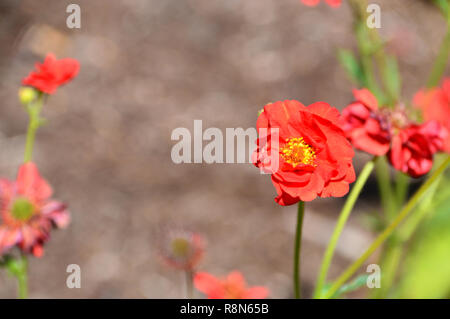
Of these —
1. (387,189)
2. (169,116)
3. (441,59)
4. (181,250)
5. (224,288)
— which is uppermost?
(169,116)

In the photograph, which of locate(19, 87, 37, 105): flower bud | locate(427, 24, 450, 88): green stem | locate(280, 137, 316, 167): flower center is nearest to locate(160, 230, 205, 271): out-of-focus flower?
locate(19, 87, 37, 105): flower bud

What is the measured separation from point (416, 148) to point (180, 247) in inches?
29.4

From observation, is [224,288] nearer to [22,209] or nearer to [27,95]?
[22,209]

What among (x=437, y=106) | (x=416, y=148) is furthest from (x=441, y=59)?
(x=416, y=148)

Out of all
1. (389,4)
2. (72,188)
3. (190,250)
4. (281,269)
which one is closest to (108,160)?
(72,188)

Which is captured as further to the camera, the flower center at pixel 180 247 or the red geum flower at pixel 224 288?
the flower center at pixel 180 247

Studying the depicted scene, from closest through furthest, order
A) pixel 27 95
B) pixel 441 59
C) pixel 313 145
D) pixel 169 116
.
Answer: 1. pixel 313 145
2. pixel 27 95
3. pixel 441 59
4. pixel 169 116

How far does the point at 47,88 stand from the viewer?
37.7 inches

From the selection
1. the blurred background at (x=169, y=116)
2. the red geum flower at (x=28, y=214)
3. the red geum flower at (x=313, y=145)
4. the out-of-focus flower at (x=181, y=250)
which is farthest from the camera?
the blurred background at (x=169, y=116)

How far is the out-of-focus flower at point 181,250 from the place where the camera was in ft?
4.52

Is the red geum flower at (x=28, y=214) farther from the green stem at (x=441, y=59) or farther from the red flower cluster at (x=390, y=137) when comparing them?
the green stem at (x=441, y=59)

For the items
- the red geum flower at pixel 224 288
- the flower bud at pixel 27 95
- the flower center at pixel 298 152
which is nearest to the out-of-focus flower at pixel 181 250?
the red geum flower at pixel 224 288

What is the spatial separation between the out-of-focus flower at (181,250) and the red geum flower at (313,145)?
691 millimetres

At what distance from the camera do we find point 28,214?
112cm
